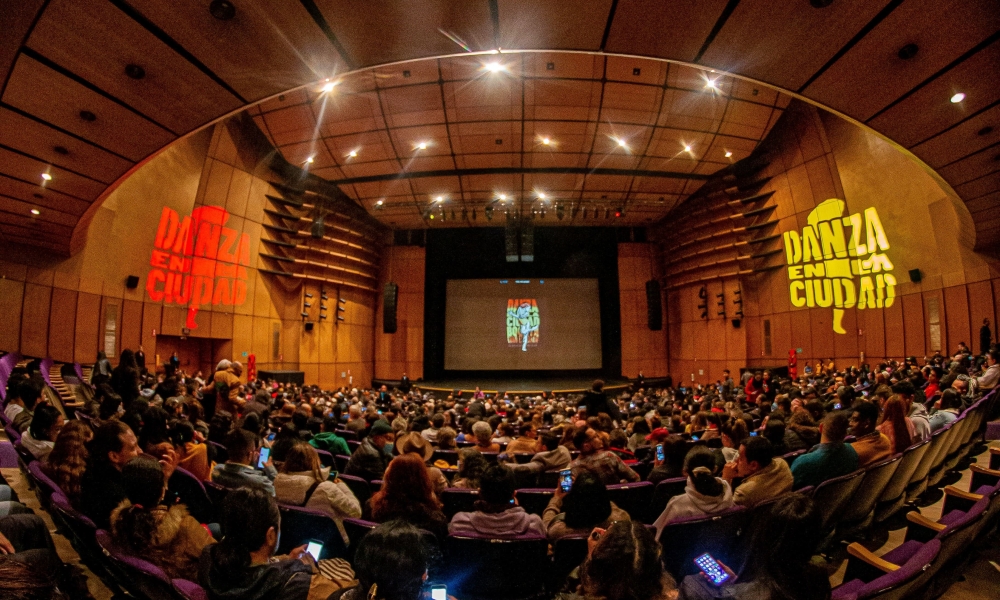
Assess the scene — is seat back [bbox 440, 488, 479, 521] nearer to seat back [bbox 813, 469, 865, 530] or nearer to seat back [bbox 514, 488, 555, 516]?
seat back [bbox 514, 488, 555, 516]

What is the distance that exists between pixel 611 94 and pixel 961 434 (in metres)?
9.04

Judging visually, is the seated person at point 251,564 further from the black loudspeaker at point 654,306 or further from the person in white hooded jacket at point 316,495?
the black loudspeaker at point 654,306

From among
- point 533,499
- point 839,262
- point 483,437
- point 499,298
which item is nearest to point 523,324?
point 499,298

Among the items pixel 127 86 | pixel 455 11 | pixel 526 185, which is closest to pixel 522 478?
pixel 455 11

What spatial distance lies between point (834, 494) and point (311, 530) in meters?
2.98

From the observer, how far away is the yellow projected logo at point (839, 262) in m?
12.7

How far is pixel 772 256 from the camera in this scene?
15820mm

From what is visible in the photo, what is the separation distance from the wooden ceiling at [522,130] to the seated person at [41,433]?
7452mm

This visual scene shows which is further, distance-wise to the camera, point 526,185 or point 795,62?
point 526,185

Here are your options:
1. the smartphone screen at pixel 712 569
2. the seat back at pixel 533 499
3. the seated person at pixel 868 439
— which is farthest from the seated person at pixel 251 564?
Answer: the seated person at pixel 868 439

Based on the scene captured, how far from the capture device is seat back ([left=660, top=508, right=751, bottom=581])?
7.98 ft

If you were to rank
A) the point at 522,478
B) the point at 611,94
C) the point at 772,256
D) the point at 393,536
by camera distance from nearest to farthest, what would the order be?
the point at 393,536
the point at 522,478
the point at 611,94
the point at 772,256

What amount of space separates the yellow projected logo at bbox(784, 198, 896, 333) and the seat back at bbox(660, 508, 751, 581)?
13403 millimetres

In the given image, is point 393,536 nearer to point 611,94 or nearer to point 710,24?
point 710,24
